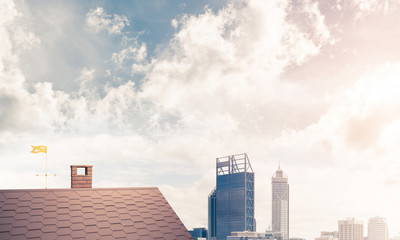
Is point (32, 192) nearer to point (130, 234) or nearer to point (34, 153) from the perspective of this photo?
point (34, 153)

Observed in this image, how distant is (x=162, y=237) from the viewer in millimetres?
24062

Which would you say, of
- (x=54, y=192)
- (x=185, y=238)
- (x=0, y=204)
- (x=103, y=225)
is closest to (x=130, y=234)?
(x=103, y=225)

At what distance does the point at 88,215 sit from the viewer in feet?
76.4

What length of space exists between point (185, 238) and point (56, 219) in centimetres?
657

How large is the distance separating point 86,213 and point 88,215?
156mm

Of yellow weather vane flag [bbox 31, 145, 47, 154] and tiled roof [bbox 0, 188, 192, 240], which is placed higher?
yellow weather vane flag [bbox 31, 145, 47, 154]

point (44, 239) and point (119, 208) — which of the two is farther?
point (119, 208)

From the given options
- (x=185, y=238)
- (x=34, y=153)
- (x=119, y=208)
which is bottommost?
(x=185, y=238)

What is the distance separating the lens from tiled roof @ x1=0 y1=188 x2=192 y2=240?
72.4 feet

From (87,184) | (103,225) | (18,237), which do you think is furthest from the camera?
(87,184)

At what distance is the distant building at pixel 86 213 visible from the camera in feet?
72.4

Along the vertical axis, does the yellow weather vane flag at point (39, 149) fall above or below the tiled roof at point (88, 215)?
above

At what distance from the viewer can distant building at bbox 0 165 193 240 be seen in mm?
22078

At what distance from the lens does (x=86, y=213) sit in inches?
920
